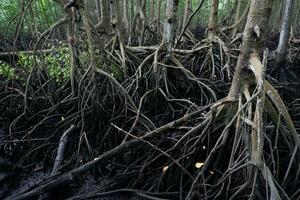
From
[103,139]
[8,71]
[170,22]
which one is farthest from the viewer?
[8,71]

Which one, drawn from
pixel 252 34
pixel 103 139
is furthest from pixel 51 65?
pixel 252 34

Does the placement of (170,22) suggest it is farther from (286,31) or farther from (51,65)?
(286,31)

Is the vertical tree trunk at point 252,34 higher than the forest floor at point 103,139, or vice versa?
the vertical tree trunk at point 252,34

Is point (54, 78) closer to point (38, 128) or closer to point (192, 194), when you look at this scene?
point (38, 128)

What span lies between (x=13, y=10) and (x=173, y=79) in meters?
6.30

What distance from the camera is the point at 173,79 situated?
4.58 metres

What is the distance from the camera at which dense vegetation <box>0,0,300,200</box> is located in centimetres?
265

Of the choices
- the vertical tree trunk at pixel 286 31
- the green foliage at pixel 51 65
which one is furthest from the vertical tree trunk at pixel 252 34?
the vertical tree trunk at pixel 286 31

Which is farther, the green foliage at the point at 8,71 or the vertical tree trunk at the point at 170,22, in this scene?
the green foliage at the point at 8,71

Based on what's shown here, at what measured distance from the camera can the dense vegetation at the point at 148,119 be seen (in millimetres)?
2650

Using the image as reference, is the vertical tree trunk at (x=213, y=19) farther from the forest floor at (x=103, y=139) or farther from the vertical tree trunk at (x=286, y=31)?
the vertical tree trunk at (x=286, y=31)

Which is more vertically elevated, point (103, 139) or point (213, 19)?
point (213, 19)

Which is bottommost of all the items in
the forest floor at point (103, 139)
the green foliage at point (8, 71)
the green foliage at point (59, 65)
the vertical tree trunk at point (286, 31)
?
the forest floor at point (103, 139)

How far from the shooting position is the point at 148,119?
3.65m
